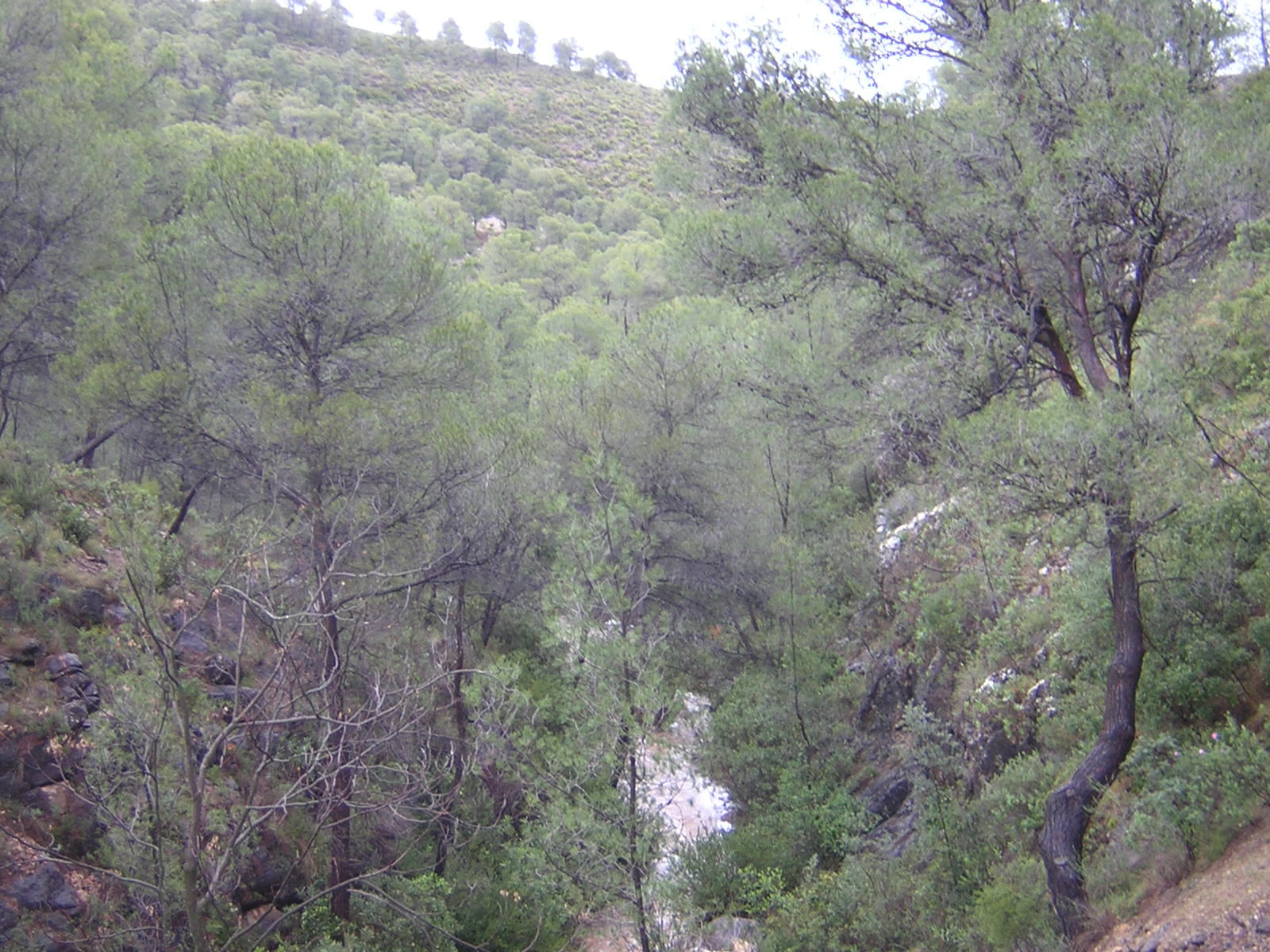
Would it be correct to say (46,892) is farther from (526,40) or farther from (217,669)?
(526,40)

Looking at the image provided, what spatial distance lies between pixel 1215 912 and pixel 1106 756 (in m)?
1.42

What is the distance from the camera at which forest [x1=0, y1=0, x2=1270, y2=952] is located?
241 inches

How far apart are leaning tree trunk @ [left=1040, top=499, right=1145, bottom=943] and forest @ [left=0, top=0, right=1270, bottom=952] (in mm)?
34

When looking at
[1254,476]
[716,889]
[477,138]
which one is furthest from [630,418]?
[477,138]

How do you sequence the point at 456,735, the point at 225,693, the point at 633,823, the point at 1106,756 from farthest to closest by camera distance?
the point at 456,735, the point at 225,693, the point at 633,823, the point at 1106,756

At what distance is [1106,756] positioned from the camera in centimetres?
620

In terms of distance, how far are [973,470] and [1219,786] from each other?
2388mm

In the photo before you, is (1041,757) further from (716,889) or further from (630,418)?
(630,418)

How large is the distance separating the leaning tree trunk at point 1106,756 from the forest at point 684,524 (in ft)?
0.11

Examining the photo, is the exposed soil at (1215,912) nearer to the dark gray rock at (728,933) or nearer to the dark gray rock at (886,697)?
the dark gray rock at (728,933)

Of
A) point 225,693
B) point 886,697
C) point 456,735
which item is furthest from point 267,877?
point 886,697

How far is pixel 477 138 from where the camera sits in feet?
209

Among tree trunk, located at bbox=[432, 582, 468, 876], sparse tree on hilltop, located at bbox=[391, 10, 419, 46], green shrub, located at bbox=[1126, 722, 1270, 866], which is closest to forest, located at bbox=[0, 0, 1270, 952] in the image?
green shrub, located at bbox=[1126, 722, 1270, 866]

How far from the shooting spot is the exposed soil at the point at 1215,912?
4566 mm
